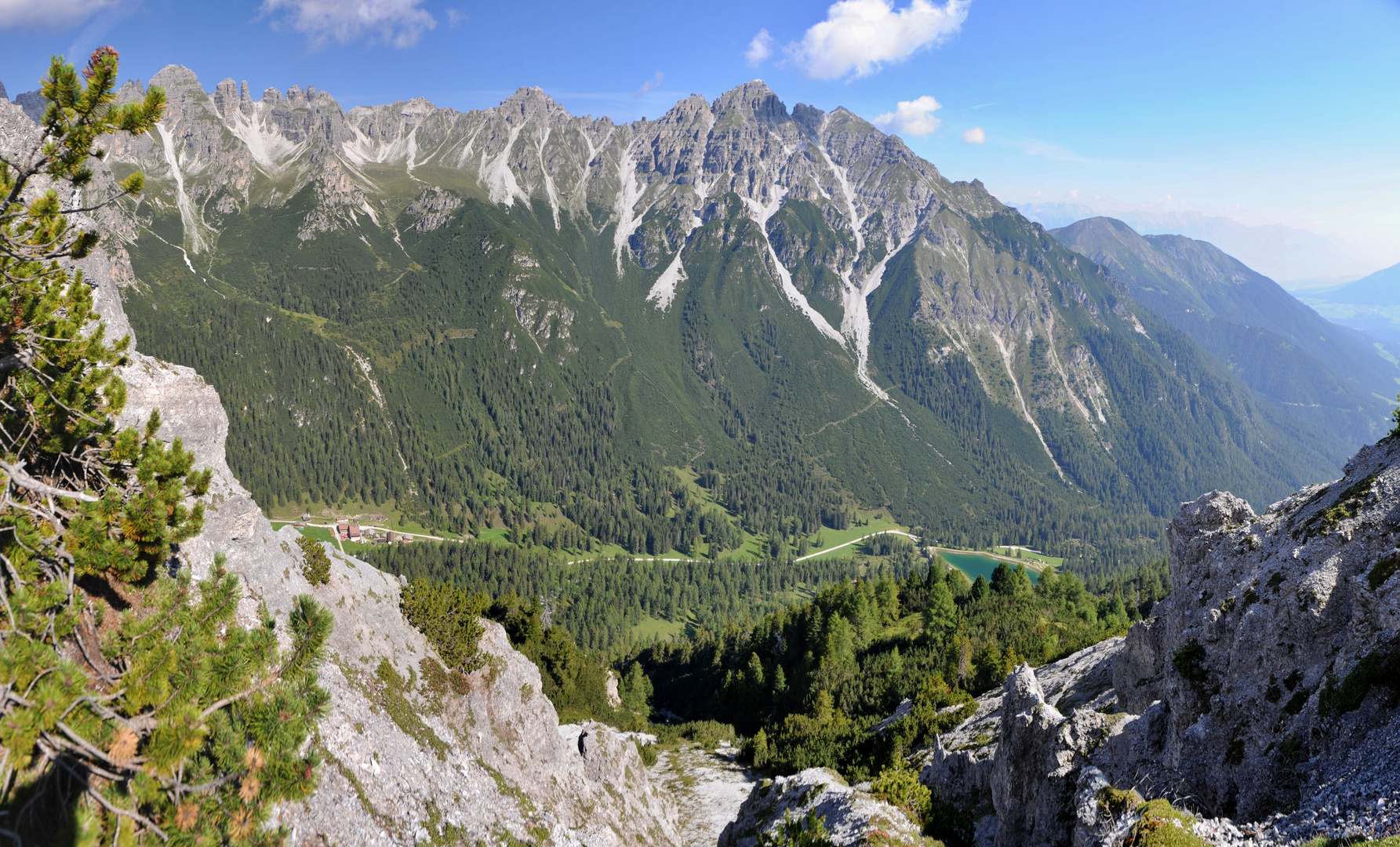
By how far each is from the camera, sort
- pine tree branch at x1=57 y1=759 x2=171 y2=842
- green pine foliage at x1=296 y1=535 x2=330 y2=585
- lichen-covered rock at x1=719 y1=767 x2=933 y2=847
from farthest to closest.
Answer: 1. green pine foliage at x1=296 y1=535 x2=330 y2=585
2. lichen-covered rock at x1=719 y1=767 x2=933 y2=847
3. pine tree branch at x1=57 y1=759 x2=171 y2=842

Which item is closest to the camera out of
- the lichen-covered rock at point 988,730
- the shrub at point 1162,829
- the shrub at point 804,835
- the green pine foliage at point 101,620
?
the green pine foliage at point 101,620

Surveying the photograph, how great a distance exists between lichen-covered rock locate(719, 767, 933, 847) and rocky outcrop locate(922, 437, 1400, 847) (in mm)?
6401

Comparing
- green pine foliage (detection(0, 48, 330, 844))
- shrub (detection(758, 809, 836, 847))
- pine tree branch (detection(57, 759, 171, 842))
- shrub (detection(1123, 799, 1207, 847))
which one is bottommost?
shrub (detection(758, 809, 836, 847))

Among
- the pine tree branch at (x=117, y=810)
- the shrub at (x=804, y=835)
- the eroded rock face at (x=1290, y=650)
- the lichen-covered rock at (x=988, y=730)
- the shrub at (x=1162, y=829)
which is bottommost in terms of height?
the lichen-covered rock at (x=988, y=730)

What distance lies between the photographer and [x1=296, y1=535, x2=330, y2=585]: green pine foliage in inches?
1697

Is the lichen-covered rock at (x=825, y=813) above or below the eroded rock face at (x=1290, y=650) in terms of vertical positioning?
below

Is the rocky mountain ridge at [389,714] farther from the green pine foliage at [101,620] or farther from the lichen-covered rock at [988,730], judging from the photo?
the lichen-covered rock at [988,730]

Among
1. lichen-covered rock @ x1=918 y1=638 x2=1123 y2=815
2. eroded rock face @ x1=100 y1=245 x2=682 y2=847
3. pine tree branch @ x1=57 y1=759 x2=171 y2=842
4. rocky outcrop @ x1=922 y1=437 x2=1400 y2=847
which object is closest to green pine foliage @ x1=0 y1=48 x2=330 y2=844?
pine tree branch @ x1=57 y1=759 x2=171 y2=842

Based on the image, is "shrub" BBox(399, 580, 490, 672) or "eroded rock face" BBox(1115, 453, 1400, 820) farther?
"shrub" BBox(399, 580, 490, 672)

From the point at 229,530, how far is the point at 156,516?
2419 cm

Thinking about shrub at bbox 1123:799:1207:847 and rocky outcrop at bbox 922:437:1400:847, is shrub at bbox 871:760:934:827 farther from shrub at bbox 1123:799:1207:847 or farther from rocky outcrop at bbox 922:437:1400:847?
shrub at bbox 1123:799:1207:847

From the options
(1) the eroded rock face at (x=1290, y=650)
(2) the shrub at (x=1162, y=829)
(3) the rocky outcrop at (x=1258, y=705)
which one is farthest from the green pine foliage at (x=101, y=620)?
(1) the eroded rock face at (x=1290, y=650)

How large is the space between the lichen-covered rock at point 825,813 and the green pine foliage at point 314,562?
1313 inches

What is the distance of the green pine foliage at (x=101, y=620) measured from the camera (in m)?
11.6
